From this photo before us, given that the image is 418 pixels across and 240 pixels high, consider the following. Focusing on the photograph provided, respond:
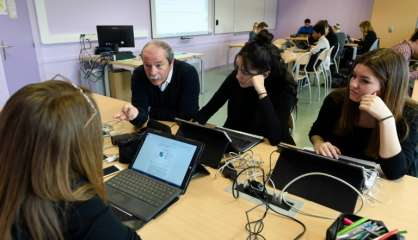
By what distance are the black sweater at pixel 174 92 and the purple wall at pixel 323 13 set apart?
8039 millimetres

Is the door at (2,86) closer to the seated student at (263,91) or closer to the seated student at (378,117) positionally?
the seated student at (263,91)

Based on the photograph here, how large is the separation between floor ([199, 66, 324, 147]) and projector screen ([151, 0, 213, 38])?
1.07 m

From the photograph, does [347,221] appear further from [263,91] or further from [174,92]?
[174,92]

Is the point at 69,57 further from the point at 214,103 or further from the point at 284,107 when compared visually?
the point at 284,107

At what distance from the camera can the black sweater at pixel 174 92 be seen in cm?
205

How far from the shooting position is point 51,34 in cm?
412

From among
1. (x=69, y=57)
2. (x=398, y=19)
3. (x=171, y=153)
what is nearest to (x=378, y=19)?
(x=398, y=19)

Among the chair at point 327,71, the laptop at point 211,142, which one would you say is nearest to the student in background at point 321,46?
the chair at point 327,71

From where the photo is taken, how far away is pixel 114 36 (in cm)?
445

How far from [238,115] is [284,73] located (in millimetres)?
388

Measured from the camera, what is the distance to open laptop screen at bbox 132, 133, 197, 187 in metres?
1.11

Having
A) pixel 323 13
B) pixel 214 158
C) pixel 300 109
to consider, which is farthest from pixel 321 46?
pixel 323 13

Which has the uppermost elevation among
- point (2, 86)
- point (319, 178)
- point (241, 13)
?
point (241, 13)

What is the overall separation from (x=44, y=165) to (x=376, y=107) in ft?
3.93
